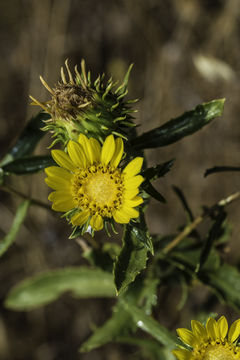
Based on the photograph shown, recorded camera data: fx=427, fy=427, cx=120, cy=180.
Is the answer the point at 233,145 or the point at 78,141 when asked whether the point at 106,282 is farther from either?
the point at 233,145

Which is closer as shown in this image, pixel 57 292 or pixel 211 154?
pixel 57 292

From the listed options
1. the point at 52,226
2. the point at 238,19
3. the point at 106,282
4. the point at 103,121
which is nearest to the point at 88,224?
the point at 103,121

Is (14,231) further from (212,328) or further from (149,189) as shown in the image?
(212,328)

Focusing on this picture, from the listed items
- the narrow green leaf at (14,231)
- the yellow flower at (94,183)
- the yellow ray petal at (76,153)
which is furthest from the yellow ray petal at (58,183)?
the narrow green leaf at (14,231)

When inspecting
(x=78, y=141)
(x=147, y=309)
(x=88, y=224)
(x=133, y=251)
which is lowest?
(x=147, y=309)

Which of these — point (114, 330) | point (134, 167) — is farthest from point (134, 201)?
point (114, 330)

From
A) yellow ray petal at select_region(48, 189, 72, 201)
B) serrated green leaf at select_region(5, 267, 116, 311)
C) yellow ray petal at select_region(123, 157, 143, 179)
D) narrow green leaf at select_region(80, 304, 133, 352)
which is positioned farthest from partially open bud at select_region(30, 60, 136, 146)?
serrated green leaf at select_region(5, 267, 116, 311)

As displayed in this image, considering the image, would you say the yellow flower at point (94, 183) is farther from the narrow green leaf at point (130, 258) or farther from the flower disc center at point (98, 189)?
the narrow green leaf at point (130, 258)

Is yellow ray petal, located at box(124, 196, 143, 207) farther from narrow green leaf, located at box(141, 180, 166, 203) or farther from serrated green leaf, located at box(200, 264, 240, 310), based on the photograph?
serrated green leaf, located at box(200, 264, 240, 310)
